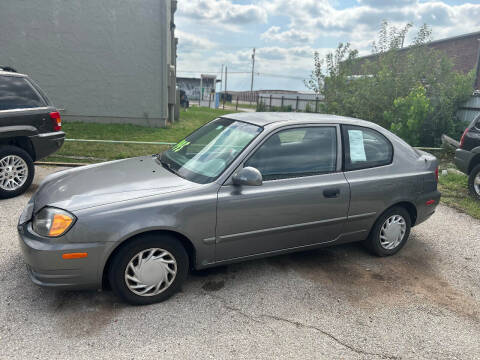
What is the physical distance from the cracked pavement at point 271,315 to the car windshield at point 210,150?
1.05 metres

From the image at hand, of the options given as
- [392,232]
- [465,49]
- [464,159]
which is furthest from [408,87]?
[465,49]

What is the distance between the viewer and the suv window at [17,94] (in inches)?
217

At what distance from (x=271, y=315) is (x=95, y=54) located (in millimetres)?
12907

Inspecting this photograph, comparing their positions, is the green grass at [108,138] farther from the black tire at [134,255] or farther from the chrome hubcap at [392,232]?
the chrome hubcap at [392,232]

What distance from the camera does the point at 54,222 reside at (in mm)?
2867

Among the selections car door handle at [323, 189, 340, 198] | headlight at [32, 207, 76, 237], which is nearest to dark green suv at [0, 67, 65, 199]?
headlight at [32, 207, 76, 237]

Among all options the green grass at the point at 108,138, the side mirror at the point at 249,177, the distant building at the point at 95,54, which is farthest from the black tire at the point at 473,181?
the distant building at the point at 95,54

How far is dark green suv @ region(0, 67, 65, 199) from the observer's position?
5539 millimetres

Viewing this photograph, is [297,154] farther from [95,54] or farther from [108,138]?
[95,54]

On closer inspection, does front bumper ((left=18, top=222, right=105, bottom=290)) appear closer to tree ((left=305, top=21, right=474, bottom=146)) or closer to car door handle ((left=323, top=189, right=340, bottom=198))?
car door handle ((left=323, top=189, right=340, bottom=198))

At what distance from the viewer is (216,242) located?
3.28 meters

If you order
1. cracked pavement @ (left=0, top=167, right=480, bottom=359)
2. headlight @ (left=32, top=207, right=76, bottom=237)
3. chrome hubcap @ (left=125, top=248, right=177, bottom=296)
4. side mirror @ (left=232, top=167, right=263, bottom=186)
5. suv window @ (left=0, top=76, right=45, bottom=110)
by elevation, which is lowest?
cracked pavement @ (left=0, top=167, right=480, bottom=359)

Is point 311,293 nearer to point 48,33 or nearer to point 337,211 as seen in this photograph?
point 337,211

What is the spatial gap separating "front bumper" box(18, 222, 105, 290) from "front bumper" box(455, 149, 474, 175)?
6547mm
